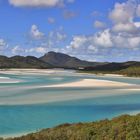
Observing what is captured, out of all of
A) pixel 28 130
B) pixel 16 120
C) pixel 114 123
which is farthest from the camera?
pixel 16 120

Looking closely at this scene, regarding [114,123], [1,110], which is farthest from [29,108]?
[114,123]

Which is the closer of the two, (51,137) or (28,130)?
(51,137)

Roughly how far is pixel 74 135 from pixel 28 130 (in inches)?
360

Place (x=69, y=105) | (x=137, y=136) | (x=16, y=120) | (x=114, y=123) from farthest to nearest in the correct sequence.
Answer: (x=69, y=105) < (x=16, y=120) < (x=114, y=123) < (x=137, y=136)

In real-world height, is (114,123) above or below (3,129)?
above

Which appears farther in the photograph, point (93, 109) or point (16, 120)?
point (93, 109)

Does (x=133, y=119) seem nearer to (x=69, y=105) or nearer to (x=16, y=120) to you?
(x=16, y=120)

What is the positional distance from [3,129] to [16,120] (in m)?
3.21

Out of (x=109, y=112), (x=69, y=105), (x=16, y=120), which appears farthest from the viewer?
(x=69, y=105)

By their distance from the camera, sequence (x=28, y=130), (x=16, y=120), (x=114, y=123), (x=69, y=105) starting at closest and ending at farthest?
1. (x=114, y=123)
2. (x=28, y=130)
3. (x=16, y=120)
4. (x=69, y=105)

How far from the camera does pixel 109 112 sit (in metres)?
32.3

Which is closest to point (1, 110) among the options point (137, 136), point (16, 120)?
point (16, 120)

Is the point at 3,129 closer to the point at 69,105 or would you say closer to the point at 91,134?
the point at 91,134

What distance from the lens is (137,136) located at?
14352 millimetres
